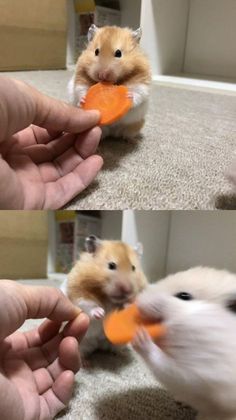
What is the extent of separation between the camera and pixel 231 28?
95.7 inches

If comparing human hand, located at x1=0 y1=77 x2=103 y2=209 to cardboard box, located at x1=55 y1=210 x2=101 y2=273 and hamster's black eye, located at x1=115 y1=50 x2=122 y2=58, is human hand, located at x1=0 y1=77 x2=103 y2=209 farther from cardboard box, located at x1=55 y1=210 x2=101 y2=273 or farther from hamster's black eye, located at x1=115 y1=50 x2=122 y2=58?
cardboard box, located at x1=55 y1=210 x2=101 y2=273

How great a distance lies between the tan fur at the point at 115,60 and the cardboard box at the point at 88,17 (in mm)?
1361

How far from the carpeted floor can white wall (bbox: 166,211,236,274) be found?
0.21 meters

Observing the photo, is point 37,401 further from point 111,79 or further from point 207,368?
point 111,79

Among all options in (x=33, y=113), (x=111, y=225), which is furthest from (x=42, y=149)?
(x=111, y=225)

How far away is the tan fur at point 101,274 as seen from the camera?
1146 mm

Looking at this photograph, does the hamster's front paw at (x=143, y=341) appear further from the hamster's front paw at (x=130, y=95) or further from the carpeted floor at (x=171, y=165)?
the hamster's front paw at (x=130, y=95)

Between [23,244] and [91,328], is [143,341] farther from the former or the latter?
[23,244]

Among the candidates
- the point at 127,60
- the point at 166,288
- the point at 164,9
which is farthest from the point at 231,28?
the point at 166,288

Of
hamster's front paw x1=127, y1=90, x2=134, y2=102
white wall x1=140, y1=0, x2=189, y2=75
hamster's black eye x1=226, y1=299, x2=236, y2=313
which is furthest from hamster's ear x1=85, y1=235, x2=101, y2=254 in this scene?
white wall x1=140, y1=0, x2=189, y2=75

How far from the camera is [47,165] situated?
1072mm

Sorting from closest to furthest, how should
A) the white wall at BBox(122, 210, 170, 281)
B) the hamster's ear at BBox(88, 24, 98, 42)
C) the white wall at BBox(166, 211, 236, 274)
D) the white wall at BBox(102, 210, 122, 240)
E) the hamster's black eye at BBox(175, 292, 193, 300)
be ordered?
the hamster's black eye at BBox(175, 292, 193, 300)
the hamster's ear at BBox(88, 24, 98, 42)
the white wall at BBox(166, 211, 236, 274)
the white wall at BBox(122, 210, 170, 281)
the white wall at BBox(102, 210, 122, 240)

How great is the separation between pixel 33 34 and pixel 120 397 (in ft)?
6.70

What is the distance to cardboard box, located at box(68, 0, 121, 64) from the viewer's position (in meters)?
2.53
